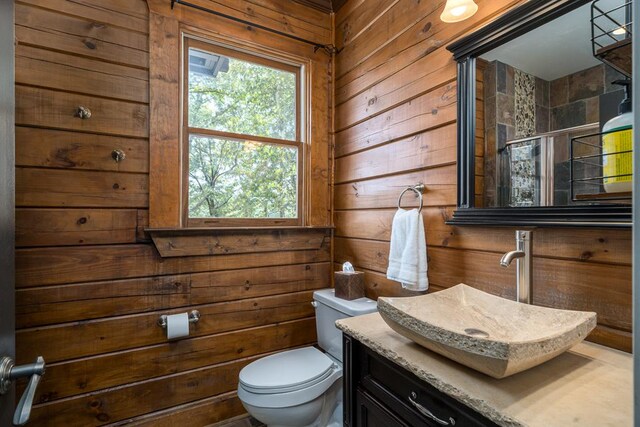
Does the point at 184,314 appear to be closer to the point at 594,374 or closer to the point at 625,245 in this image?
the point at 594,374

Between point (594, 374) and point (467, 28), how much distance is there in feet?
4.04

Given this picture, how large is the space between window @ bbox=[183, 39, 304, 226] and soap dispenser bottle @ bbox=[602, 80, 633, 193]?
4.94ft

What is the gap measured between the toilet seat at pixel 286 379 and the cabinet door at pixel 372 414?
43 centimetres

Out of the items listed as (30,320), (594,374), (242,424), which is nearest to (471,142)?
(594,374)

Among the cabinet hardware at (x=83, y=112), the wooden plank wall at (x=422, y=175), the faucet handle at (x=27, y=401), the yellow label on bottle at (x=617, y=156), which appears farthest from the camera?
the cabinet hardware at (x=83, y=112)

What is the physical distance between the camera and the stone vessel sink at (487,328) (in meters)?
0.64

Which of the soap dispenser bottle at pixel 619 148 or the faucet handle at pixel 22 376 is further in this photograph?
the soap dispenser bottle at pixel 619 148

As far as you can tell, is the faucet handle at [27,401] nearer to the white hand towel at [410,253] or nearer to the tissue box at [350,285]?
the white hand towel at [410,253]

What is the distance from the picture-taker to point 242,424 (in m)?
1.74

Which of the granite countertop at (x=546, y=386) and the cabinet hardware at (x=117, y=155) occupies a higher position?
the cabinet hardware at (x=117, y=155)

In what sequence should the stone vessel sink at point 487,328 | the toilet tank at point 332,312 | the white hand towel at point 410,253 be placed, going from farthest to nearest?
1. the toilet tank at point 332,312
2. the white hand towel at point 410,253
3. the stone vessel sink at point 487,328

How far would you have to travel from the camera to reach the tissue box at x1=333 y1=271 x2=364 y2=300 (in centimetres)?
172

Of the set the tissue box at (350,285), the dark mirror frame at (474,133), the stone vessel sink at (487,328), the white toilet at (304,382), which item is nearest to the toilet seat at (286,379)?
the white toilet at (304,382)

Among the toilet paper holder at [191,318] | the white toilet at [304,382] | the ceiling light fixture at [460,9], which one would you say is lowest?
the white toilet at [304,382]
